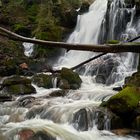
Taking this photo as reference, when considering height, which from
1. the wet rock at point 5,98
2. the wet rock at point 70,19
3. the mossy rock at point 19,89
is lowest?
the wet rock at point 5,98

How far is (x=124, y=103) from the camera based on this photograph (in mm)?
9297

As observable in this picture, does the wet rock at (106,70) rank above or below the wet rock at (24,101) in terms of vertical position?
above

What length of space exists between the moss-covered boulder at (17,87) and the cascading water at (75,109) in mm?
551

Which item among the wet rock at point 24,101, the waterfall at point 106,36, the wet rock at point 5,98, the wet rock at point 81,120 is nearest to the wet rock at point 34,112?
the wet rock at point 24,101

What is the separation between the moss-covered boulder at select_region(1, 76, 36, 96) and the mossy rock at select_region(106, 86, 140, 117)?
4750mm

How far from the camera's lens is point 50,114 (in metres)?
10.1

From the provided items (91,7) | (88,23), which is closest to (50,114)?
(88,23)

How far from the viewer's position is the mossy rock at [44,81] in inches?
585

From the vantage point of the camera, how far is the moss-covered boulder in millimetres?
13523

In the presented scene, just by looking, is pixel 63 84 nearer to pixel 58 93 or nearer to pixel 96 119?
pixel 58 93

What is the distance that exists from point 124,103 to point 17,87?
567cm

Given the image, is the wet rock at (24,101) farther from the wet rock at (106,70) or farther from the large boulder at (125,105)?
the wet rock at (106,70)

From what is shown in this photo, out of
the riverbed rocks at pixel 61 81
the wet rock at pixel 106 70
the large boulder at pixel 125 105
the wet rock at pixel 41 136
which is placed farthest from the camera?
the wet rock at pixel 106 70

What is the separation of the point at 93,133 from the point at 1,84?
261 inches
